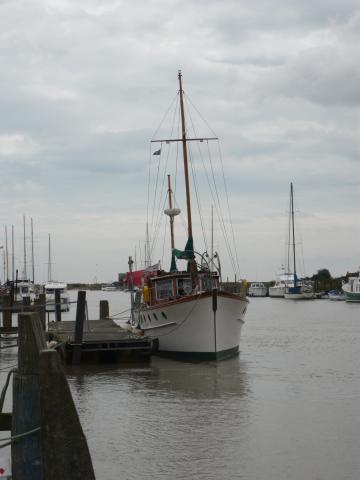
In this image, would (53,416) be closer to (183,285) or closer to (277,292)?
(183,285)

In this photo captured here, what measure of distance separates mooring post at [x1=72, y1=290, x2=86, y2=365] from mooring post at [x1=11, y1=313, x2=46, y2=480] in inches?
642

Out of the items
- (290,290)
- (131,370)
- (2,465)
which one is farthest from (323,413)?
(290,290)

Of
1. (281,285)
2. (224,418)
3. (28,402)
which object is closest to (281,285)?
(281,285)

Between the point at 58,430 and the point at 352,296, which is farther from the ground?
the point at 58,430

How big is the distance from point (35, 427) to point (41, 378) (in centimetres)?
83

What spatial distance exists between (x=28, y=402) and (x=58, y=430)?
2.11 ft

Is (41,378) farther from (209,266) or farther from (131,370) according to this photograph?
(209,266)

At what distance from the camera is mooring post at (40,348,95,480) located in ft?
23.0

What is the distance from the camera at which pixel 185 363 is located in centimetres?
2645

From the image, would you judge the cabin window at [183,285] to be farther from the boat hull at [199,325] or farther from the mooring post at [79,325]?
the mooring post at [79,325]

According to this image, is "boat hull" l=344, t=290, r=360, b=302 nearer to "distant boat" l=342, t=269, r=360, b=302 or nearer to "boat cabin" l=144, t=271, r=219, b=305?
"distant boat" l=342, t=269, r=360, b=302

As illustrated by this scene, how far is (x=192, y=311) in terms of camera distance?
2614cm

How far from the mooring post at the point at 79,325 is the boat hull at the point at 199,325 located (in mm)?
3876

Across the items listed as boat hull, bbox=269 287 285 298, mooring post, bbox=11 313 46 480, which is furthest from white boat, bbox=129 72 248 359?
boat hull, bbox=269 287 285 298
